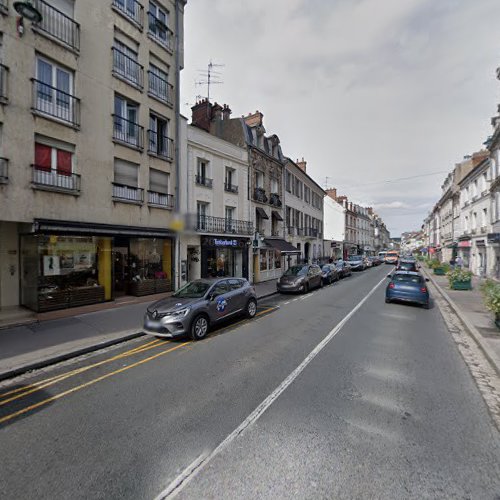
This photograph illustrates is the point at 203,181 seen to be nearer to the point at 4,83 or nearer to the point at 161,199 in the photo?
the point at 161,199

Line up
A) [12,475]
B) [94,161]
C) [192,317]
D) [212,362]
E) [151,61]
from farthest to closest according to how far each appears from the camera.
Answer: [151,61] < [94,161] < [192,317] < [212,362] < [12,475]

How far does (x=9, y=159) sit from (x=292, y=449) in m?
11.1

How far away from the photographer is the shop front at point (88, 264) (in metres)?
9.80

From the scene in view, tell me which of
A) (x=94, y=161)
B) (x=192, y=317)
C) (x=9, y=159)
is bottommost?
(x=192, y=317)

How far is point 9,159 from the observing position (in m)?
8.81

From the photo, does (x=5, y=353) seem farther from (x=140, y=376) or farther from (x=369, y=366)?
(x=369, y=366)

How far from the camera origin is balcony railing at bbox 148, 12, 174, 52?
45.4ft

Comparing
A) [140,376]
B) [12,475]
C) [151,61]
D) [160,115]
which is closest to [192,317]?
[140,376]

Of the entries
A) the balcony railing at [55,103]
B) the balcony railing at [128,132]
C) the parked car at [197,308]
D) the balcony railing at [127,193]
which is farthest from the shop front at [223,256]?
the balcony railing at [55,103]

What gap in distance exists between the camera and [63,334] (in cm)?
773

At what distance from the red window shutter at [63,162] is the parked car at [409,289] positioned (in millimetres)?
13597

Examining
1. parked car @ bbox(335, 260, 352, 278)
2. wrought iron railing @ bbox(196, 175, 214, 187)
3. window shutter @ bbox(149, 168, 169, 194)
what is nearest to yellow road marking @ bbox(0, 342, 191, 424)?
window shutter @ bbox(149, 168, 169, 194)

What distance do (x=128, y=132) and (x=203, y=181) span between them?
15.9 ft

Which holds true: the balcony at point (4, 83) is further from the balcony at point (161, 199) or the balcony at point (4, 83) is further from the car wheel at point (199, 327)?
the car wheel at point (199, 327)
